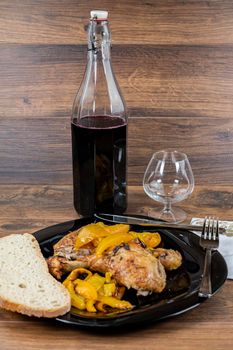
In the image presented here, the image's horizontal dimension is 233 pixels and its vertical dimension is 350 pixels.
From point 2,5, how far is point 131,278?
960 millimetres

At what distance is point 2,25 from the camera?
1839mm

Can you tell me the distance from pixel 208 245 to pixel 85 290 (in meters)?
0.28

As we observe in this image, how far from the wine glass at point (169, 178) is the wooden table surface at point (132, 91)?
0.09m

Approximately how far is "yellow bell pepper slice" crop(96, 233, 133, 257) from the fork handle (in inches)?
6.4

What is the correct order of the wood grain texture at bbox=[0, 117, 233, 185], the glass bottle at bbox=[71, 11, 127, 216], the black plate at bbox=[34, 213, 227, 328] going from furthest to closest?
the wood grain texture at bbox=[0, 117, 233, 185]
the glass bottle at bbox=[71, 11, 127, 216]
the black plate at bbox=[34, 213, 227, 328]

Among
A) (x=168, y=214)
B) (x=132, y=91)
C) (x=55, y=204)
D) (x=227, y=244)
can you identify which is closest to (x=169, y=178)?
(x=168, y=214)

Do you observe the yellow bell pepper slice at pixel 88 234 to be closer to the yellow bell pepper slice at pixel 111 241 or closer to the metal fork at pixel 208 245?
the yellow bell pepper slice at pixel 111 241

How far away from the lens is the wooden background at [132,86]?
5.96 feet

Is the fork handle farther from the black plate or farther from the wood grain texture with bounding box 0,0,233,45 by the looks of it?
the wood grain texture with bounding box 0,0,233,45

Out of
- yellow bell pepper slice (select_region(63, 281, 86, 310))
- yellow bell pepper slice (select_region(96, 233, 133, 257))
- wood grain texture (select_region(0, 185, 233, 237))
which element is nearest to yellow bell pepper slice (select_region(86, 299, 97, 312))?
yellow bell pepper slice (select_region(63, 281, 86, 310))

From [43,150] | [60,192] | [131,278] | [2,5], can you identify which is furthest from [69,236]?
[2,5]

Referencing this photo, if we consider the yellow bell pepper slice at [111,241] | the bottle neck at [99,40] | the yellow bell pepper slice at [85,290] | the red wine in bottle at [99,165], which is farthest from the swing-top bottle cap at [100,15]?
the yellow bell pepper slice at [85,290]

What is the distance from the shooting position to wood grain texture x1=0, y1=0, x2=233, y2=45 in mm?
1812

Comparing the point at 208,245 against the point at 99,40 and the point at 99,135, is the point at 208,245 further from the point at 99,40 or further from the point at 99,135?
the point at 99,40
